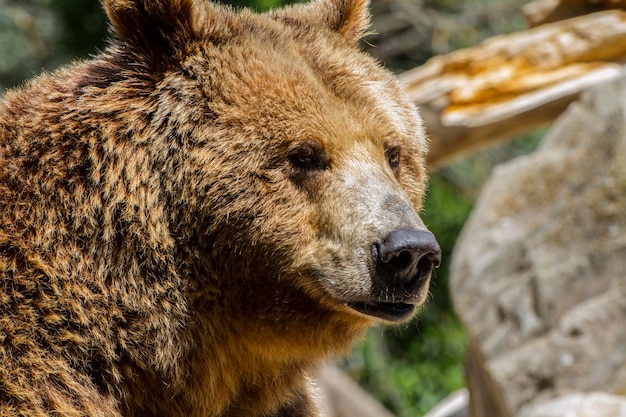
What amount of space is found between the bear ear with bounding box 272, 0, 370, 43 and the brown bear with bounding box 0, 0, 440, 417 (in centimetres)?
46


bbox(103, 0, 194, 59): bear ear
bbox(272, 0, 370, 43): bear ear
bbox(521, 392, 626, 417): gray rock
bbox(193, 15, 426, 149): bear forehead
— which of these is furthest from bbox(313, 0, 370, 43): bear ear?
bbox(521, 392, 626, 417): gray rock

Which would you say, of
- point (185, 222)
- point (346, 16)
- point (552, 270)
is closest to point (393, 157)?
point (346, 16)

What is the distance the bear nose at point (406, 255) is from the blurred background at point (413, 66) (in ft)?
23.5

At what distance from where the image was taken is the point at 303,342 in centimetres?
305

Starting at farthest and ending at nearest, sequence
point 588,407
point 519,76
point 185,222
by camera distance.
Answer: point 519,76, point 588,407, point 185,222

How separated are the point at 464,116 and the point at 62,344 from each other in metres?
5.09

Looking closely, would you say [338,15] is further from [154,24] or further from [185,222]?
[185,222]

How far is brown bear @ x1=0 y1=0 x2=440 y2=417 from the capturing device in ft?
9.16

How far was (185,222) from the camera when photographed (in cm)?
290

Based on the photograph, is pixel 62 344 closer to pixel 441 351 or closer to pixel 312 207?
pixel 312 207

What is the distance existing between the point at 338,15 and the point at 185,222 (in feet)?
3.73

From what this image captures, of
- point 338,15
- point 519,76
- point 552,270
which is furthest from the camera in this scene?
point 519,76

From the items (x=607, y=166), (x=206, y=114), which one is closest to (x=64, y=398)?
(x=206, y=114)

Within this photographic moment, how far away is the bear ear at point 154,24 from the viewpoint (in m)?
2.94
